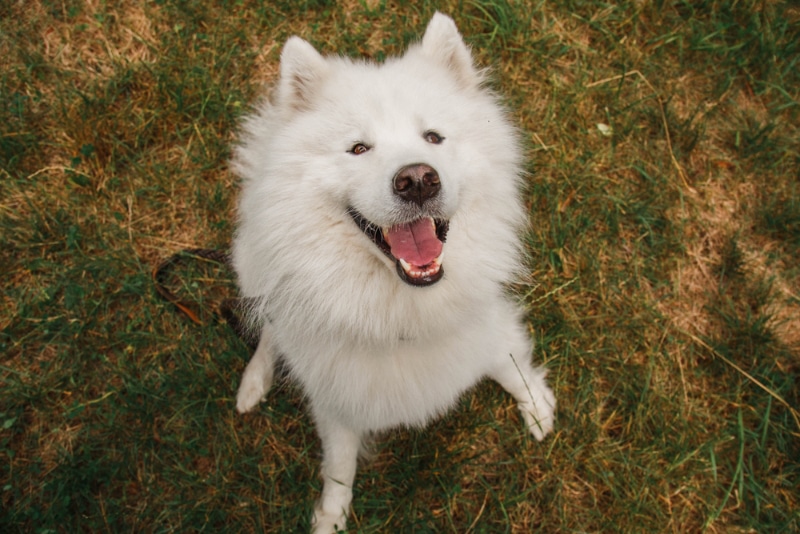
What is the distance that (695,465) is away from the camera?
270 centimetres

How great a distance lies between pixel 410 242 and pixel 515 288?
0.74m

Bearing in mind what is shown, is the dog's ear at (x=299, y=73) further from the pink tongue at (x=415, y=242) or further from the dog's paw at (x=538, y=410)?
the dog's paw at (x=538, y=410)

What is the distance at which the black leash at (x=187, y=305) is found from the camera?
290cm

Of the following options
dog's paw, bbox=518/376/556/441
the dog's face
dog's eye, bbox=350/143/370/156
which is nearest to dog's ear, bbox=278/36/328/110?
the dog's face

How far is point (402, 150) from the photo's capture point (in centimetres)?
182

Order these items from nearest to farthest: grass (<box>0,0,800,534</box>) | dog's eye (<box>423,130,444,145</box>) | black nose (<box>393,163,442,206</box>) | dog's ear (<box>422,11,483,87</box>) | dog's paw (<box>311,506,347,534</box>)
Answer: black nose (<box>393,163,442,206</box>)
dog's eye (<box>423,130,444,145</box>)
dog's ear (<box>422,11,483,87</box>)
dog's paw (<box>311,506,347,534</box>)
grass (<box>0,0,800,534</box>)

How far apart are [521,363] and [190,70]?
2.58 meters

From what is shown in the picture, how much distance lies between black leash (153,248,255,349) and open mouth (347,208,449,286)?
46.1 inches

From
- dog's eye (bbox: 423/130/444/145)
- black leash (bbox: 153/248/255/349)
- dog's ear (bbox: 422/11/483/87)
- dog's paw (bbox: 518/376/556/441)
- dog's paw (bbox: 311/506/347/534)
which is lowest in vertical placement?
dog's paw (bbox: 311/506/347/534)

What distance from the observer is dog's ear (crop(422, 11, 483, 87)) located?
207 cm

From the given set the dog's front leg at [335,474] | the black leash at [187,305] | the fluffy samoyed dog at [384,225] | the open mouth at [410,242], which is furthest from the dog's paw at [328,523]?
the open mouth at [410,242]

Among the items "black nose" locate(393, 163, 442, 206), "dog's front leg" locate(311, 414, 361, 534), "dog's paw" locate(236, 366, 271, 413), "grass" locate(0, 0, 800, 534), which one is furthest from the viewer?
"dog's paw" locate(236, 366, 271, 413)

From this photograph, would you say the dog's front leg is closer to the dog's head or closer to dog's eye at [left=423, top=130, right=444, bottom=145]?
the dog's head

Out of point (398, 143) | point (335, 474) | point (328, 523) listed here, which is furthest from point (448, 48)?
point (328, 523)
